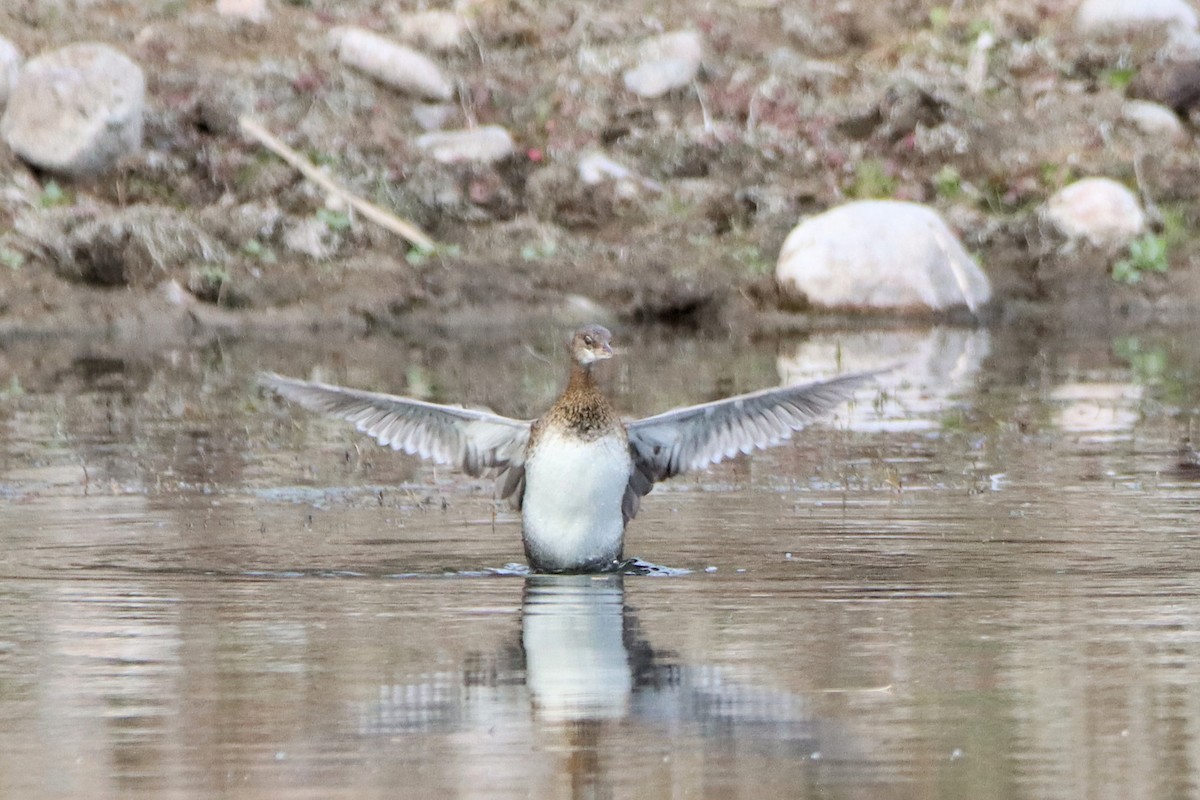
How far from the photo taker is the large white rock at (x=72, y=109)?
25.3 meters

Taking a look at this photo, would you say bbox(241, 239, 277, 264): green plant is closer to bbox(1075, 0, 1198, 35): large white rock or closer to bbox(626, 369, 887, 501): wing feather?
bbox(1075, 0, 1198, 35): large white rock

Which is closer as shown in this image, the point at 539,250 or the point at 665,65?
the point at 539,250

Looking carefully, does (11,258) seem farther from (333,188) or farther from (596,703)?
(596,703)

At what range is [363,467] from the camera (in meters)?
13.6

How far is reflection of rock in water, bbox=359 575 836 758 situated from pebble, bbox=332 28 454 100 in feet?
71.3

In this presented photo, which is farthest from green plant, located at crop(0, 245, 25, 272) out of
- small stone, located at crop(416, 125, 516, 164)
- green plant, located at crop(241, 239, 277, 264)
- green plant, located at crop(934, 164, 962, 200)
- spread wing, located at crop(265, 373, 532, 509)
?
spread wing, located at crop(265, 373, 532, 509)

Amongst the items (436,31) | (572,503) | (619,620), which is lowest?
(619,620)

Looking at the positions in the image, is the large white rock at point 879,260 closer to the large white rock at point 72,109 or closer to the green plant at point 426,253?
the green plant at point 426,253

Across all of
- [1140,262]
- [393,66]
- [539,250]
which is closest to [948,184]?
[1140,262]

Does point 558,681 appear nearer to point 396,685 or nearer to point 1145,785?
point 396,685

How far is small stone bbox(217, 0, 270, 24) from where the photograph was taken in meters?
30.9

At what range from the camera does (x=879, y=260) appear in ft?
80.5

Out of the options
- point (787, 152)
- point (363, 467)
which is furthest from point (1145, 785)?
point (787, 152)

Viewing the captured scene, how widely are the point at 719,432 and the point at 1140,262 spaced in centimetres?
1732
